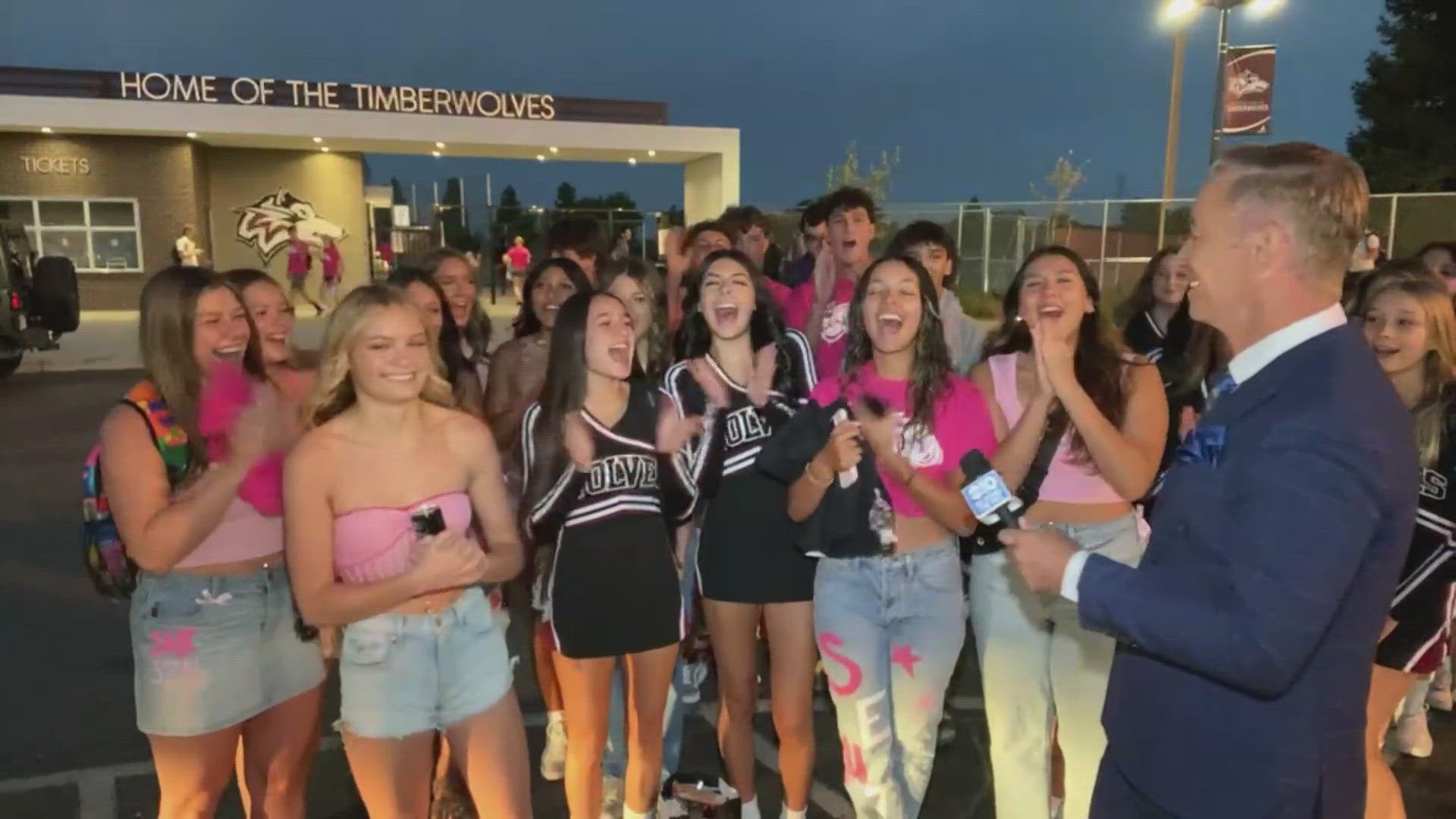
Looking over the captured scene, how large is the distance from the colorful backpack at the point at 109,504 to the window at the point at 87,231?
25.2m

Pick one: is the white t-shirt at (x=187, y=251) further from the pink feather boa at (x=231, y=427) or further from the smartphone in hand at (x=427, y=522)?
the smartphone in hand at (x=427, y=522)

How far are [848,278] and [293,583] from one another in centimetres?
363

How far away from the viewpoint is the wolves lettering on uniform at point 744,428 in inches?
143

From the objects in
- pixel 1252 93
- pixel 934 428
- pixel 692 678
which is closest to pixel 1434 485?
pixel 934 428

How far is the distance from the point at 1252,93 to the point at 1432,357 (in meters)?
14.5

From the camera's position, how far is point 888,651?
3.34 m

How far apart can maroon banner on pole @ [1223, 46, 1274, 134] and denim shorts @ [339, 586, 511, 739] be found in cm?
1652

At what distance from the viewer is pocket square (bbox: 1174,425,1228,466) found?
1789mm

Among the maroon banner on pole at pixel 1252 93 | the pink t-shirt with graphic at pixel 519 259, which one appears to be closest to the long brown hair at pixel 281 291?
the maroon banner on pole at pixel 1252 93

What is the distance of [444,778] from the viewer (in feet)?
12.2

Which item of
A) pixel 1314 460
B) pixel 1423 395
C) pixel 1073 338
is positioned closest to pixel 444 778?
pixel 1073 338

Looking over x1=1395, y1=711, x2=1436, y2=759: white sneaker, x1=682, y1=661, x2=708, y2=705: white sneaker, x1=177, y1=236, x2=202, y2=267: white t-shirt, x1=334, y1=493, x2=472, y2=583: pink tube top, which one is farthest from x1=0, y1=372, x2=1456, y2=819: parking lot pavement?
x1=177, y1=236, x2=202, y2=267: white t-shirt

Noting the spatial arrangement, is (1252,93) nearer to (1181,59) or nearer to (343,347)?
(1181,59)

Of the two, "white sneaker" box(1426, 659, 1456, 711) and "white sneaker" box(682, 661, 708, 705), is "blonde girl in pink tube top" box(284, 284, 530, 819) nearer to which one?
"white sneaker" box(682, 661, 708, 705)
